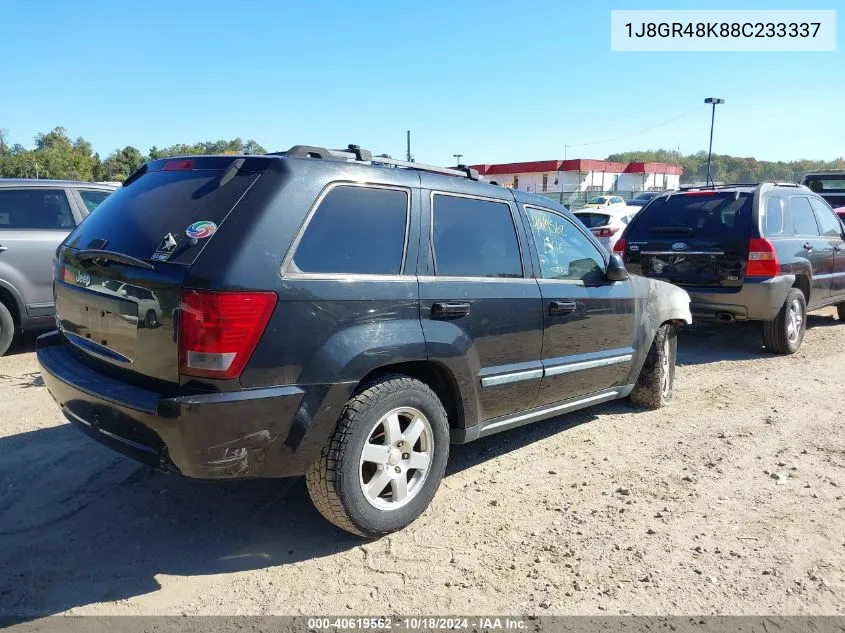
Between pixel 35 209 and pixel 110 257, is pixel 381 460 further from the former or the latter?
pixel 35 209

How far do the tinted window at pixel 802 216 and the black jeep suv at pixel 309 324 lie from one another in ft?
17.4

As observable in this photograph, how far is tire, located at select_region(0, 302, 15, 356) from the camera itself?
6.43 meters

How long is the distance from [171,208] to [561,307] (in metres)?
2.35

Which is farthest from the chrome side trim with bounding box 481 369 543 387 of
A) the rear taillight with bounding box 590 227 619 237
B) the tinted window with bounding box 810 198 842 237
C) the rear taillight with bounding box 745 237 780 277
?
the rear taillight with bounding box 590 227 619 237

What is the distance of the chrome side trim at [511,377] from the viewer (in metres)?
3.68

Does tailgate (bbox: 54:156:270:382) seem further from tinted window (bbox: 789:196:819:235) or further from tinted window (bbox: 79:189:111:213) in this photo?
tinted window (bbox: 789:196:819:235)

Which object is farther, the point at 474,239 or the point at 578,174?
the point at 578,174

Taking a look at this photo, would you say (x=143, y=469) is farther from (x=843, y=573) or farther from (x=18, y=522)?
(x=843, y=573)

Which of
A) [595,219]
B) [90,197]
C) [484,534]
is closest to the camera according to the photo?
[484,534]

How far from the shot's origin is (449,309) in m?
3.40

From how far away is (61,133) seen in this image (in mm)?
114938

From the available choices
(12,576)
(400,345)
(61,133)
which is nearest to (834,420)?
(400,345)

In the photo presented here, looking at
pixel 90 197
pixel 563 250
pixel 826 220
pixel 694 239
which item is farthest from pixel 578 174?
pixel 563 250

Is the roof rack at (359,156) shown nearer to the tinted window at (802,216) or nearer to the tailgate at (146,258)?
the tailgate at (146,258)
